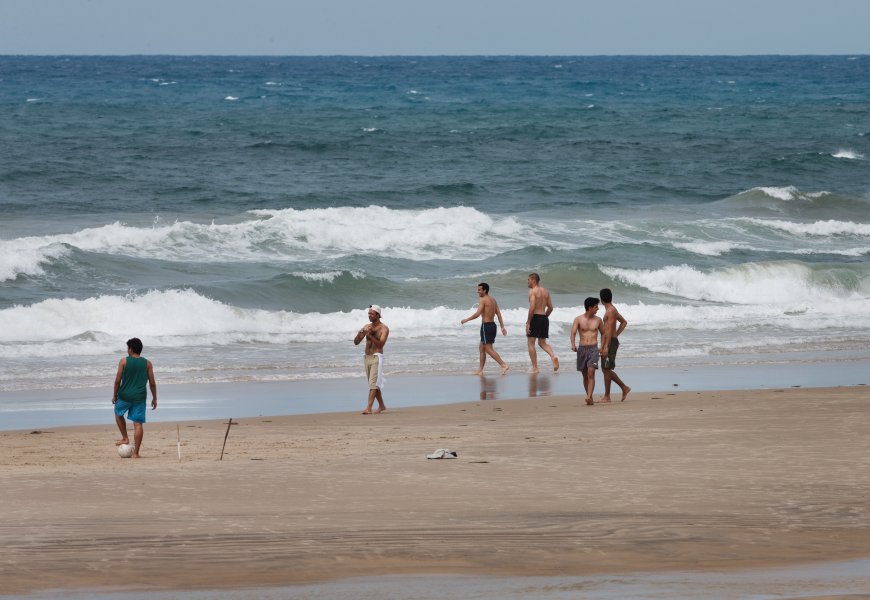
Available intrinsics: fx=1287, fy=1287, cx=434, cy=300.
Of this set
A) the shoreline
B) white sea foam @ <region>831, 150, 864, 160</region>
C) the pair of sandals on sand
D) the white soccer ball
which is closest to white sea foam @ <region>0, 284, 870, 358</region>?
the shoreline

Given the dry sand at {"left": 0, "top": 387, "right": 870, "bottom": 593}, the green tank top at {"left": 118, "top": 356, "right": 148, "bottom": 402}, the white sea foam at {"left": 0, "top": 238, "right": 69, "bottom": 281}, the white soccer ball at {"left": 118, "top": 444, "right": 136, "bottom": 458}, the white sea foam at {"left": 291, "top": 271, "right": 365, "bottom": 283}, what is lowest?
the dry sand at {"left": 0, "top": 387, "right": 870, "bottom": 593}

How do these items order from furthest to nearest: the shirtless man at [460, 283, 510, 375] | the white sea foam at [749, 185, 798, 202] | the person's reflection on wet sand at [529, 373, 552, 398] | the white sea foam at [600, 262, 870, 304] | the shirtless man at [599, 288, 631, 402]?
the white sea foam at [749, 185, 798, 202] < the white sea foam at [600, 262, 870, 304] < the shirtless man at [460, 283, 510, 375] < the person's reflection on wet sand at [529, 373, 552, 398] < the shirtless man at [599, 288, 631, 402]

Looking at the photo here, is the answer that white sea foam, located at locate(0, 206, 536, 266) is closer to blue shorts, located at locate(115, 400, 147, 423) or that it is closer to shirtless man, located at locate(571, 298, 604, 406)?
shirtless man, located at locate(571, 298, 604, 406)

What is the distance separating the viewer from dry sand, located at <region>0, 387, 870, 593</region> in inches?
288

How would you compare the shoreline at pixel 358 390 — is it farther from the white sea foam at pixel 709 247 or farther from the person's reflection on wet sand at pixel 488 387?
the white sea foam at pixel 709 247

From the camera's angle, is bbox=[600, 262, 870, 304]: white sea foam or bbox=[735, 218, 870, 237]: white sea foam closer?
bbox=[600, 262, 870, 304]: white sea foam

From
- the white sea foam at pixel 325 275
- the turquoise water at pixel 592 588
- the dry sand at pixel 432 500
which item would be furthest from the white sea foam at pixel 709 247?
the turquoise water at pixel 592 588

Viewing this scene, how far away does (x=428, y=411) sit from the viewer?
1365 cm

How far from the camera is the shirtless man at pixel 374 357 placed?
535 inches

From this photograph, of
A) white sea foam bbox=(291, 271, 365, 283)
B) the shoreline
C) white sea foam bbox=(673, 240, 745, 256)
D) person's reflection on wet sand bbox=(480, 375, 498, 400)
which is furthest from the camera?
white sea foam bbox=(673, 240, 745, 256)

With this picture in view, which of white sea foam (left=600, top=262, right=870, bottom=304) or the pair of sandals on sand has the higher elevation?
white sea foam (left=600, top=262, right=870, bottom=304)

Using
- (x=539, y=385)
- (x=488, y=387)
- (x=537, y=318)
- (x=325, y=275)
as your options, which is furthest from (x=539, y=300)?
(x=325, y=275)

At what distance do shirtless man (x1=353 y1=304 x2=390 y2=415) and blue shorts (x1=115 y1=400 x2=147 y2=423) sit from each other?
2.96 m

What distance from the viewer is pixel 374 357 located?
45.1 feet
